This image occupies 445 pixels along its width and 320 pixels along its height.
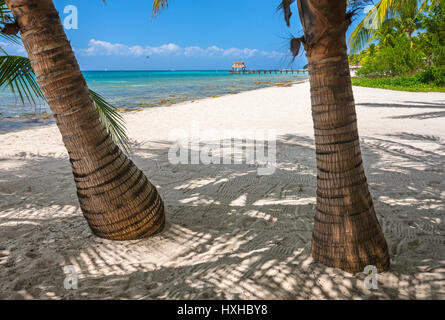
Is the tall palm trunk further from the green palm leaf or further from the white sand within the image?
the green palm leaf

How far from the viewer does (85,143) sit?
95.1 inches

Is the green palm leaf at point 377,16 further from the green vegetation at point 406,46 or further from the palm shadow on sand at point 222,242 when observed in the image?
the palm shadow on sand at point 222,242

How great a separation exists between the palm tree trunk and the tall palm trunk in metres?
1.67

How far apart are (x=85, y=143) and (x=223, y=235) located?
1617mm

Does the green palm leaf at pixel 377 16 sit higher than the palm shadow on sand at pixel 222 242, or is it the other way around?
the green palm leaf at pixel 377 16

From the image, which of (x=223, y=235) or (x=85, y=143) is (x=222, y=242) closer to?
(x=223, y=235)

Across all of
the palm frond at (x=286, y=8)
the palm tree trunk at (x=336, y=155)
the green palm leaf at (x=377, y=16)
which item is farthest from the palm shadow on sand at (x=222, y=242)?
the green palm leaf at (x=377, y=16)

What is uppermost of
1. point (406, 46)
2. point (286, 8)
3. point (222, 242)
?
point (406, 46)

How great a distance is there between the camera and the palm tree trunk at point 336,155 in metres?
1.84

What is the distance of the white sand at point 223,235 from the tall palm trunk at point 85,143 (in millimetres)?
277

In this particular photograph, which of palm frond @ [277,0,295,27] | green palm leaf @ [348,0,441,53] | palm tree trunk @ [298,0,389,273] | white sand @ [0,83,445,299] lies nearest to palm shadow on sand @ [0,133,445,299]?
white sand @ [0,83,445,299]

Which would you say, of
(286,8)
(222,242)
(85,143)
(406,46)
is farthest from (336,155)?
(406,46)

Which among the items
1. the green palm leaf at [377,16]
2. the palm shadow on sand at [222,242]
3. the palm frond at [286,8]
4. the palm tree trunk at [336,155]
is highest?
the green palm leaf at [377,16]

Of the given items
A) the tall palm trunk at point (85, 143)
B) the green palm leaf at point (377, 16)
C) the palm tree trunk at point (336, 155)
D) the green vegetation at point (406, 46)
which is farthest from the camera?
the green vegetation at point (406, 46)
